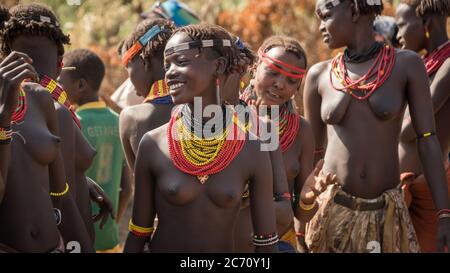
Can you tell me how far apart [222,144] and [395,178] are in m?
2.10

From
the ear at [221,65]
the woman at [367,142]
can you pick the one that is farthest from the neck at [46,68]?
the woman at [367,142]

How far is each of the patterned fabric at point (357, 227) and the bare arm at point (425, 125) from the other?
0.32 meters

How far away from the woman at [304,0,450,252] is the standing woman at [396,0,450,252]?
0.72 metres

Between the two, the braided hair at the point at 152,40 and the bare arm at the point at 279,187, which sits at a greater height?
the braided hair at the point at 152,40

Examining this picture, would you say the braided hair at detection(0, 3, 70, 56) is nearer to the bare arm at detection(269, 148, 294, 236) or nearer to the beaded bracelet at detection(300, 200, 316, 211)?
the bare arm at detection(269, 148, 294, 236)

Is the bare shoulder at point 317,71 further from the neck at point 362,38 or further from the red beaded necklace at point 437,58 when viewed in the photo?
the red beaded necklace at point 437,58

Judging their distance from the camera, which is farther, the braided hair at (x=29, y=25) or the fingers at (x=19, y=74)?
the braided hair at (x=29, y=25)

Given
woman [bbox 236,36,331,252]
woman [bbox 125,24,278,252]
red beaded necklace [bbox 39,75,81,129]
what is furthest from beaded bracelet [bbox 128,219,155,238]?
woman [bbox 236,36,331,252]

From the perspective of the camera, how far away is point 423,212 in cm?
777

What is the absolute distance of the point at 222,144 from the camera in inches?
208

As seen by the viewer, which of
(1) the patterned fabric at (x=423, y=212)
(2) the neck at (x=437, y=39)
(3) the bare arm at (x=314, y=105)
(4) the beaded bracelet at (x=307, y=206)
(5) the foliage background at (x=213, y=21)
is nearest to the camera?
(4) the beaded bracelet at (x=307, y=206)

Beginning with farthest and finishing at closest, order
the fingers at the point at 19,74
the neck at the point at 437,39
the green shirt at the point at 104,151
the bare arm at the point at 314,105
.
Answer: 1. the green shirt at the point at 104,151
2. the neck at the point at 437,39
3. the bare arm at the point at 314,105
4. the fingers at the point at 19,74

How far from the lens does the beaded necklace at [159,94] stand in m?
6.63
